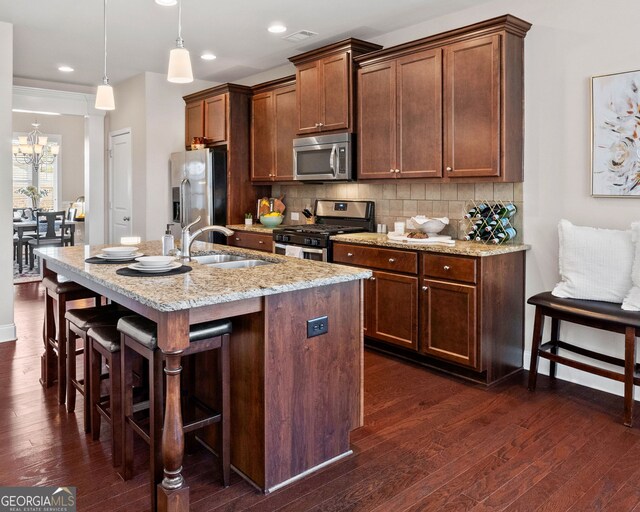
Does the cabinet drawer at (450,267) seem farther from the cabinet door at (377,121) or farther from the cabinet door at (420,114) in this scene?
the cabinet door at (377,121)

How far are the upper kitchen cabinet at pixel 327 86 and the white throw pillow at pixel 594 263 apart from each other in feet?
6.87

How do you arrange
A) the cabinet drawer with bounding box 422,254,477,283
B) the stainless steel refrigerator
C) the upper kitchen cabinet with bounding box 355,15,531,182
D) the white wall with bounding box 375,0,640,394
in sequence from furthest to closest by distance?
the stainless steel refrigerator, the upper kitchen cabinet with bounding box 355,15,531,182, the cabinet drawer with bounding box 422,254,477,283, the white wall with bounding box 375,0,640,394

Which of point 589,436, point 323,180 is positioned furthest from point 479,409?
point 323,180

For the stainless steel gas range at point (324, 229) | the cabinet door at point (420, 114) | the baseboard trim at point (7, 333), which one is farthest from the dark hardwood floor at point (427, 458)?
the cabinet door at point (420, 114)

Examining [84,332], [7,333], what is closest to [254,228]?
[7,333]

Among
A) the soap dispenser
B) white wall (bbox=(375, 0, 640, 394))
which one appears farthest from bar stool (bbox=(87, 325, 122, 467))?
white wall (bbox=(375, 0, 640, 394))

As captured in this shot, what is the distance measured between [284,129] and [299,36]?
976mm

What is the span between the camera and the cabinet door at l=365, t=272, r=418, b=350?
3762mm

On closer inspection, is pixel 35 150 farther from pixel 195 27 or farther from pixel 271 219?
pixel 195 27

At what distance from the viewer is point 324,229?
468 centimetres

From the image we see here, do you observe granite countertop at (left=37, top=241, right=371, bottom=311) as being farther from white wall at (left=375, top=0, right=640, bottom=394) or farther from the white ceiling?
the white ceiling

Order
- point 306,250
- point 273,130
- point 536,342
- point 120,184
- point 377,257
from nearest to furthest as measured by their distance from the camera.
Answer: point 536,342 → point 377,257 → point 306,250 → point 273,130 → point 120,184

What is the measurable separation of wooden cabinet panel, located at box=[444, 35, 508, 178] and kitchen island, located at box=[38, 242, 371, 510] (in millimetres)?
1619

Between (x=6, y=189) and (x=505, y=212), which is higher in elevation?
(x=6, y=189)
